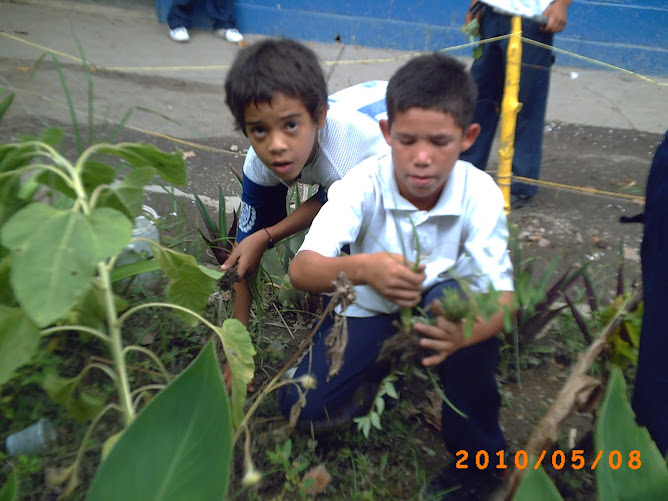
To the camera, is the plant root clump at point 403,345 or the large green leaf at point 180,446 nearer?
the large green leaf at point 180,446

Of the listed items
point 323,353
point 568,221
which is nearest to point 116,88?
point 568,221

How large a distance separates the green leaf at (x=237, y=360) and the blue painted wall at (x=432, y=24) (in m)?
4.59

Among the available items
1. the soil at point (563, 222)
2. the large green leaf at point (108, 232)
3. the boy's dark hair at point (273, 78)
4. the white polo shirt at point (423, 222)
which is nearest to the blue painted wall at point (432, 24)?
the soil at point (563, 222)

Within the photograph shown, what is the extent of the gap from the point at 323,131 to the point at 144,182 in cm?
78

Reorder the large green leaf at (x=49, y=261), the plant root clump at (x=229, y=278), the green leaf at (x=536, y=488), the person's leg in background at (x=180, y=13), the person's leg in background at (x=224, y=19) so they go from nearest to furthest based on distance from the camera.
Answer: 1. the green leaf at (x=536, y=488)
2. the large green leaf at (x=49, y=261)
3. the plant root clump at (x=229, y=278)
4. the person's leg in background at (x=180, y=13)
5. the person's leg in background at (x=224, y=19)

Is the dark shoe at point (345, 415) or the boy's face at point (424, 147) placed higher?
the boy's face at point (424, 147)

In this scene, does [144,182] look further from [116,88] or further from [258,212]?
[116,88]

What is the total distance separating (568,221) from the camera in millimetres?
3078

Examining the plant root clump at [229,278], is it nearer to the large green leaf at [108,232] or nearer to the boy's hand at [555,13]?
the large green leaf at [108,232]

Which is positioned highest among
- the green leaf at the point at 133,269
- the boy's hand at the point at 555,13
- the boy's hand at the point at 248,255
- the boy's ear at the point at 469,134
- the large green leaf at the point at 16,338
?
the boy's hand at the point at 555,13

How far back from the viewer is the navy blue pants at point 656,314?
4.24ft

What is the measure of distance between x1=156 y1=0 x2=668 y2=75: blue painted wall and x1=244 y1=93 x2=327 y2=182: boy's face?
3.99 meters

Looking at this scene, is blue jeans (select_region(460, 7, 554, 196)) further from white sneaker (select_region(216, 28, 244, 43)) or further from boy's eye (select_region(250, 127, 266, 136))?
white sneaker (select_region(216, 28, 244, 43))

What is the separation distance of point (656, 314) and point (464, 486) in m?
0.59
